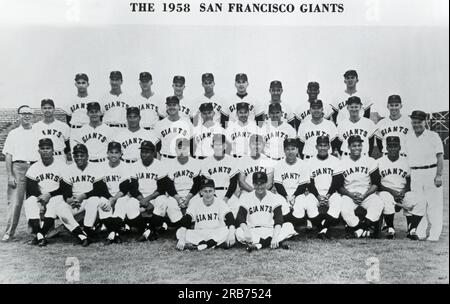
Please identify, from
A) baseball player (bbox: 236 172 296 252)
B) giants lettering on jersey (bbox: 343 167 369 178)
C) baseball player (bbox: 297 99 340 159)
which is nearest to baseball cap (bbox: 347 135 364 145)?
baseball player (bbox: 297 99 340 159)

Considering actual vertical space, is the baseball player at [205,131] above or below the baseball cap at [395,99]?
below

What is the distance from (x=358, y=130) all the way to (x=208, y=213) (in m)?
1.56

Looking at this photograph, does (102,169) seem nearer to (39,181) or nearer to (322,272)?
(39,181)

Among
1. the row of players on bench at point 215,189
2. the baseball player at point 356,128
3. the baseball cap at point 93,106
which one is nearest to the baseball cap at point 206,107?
the row of players on bench at point 215,189

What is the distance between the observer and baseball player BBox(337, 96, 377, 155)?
15.0ft

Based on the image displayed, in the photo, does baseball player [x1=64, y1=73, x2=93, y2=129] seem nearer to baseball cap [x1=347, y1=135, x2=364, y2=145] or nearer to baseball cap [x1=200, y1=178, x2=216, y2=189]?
baseball cap [x1=200, y1=178, x2=216, y2=189]

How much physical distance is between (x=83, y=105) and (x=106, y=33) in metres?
0.70

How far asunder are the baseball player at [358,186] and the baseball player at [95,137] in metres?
2.14

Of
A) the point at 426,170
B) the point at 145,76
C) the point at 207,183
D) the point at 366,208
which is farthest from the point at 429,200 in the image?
the point at 145,76

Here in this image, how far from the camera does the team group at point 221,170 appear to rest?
441cm

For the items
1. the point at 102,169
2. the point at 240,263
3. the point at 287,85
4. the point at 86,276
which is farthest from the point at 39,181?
the point at 287,85

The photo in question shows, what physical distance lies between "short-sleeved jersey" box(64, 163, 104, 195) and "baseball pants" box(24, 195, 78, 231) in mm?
156

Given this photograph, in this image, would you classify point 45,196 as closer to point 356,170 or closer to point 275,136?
point 275,136

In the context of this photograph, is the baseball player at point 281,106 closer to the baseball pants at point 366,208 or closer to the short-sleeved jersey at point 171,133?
the short-sleeved jersey at point 171,133
